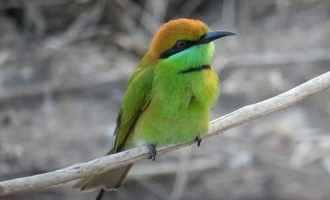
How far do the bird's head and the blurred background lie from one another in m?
1.49

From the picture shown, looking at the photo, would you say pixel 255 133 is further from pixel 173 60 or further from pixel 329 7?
pixel 173 60

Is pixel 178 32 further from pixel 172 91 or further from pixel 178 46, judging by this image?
pixel 172 91

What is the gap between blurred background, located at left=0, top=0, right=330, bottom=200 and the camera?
441 centimetres

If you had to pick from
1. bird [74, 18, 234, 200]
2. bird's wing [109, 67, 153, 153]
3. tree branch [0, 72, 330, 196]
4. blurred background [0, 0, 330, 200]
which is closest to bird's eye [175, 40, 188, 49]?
bird [74, 18, 234, 200]

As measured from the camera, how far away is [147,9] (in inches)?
212

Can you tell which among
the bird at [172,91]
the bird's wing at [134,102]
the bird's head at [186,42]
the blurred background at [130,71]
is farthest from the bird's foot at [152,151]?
the blurred background at [130,71]

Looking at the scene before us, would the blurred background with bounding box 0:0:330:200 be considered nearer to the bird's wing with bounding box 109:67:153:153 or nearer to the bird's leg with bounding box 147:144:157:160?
the bird's wing with bounding box 109:67:153:153

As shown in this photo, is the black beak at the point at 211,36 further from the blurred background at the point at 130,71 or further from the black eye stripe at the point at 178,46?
the blurred background at the point at 130,71

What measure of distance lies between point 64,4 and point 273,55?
129 cm

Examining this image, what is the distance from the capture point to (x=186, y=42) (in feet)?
9.64

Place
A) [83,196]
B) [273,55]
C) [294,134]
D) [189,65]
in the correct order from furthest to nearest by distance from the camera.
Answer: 1. [273,55]
2. [294,134]
3. [83,196]
4. [189,65]

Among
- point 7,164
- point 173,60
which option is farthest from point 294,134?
point 173,60

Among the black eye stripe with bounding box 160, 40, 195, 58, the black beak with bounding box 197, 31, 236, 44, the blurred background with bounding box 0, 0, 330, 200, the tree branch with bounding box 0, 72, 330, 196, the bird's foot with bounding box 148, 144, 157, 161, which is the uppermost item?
the black beak with bounding box 197, 31, 236, 44

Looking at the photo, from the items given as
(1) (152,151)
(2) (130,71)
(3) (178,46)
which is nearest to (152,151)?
(1) (152,151)
